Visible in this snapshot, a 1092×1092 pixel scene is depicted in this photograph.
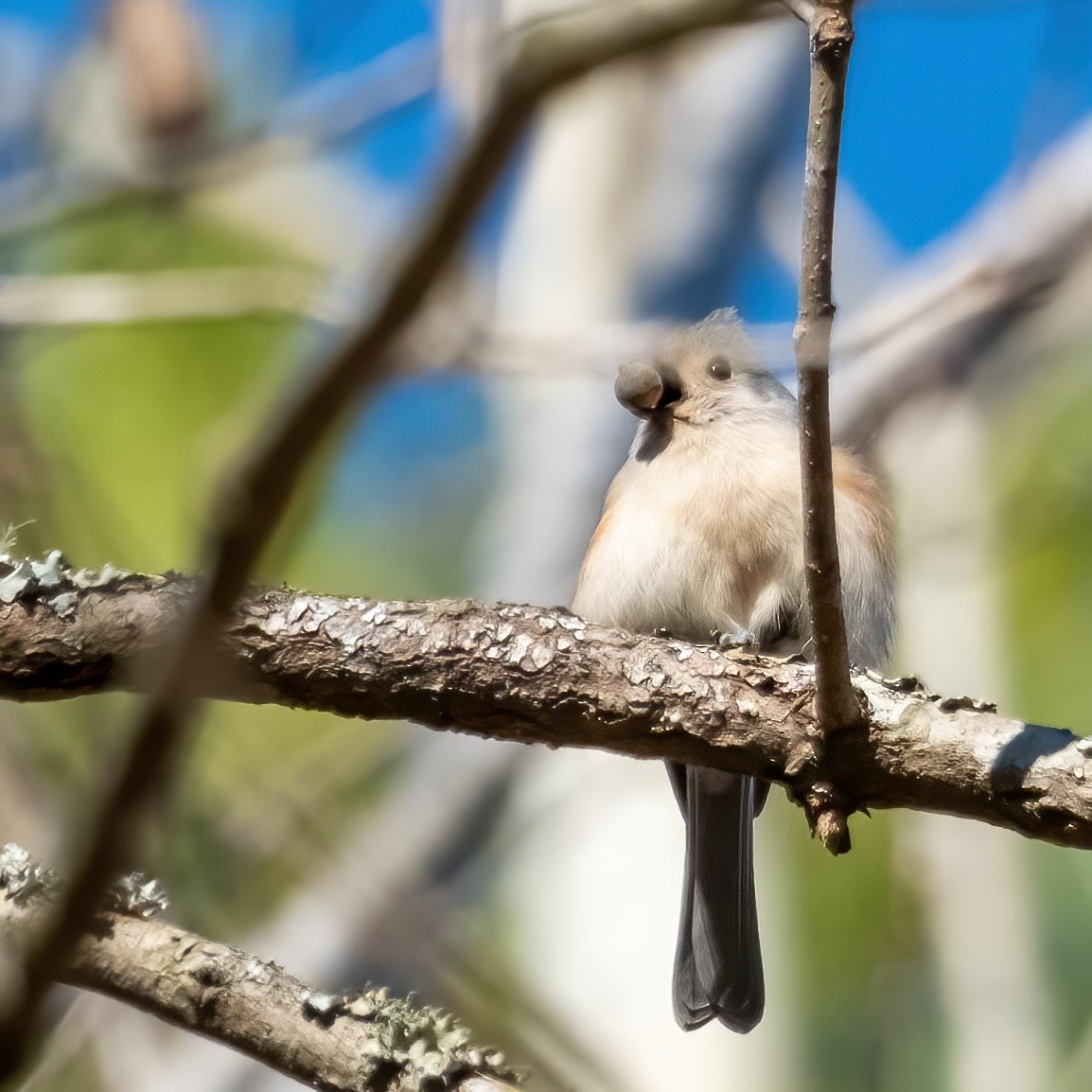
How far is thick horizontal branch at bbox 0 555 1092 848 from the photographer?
2258mm

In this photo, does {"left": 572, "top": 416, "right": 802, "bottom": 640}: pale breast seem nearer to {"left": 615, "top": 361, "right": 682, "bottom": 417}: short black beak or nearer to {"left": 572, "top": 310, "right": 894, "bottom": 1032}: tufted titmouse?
{"left": 572, "top": 310, "right": 894, "bottom": 1032}: tufted titmouse

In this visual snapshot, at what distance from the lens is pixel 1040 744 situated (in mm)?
2137

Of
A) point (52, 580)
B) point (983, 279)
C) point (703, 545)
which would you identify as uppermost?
point (983, 279)

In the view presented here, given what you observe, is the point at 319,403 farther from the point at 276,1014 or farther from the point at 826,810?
the point at 826,810

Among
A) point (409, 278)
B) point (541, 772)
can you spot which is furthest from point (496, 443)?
point (409, 278)

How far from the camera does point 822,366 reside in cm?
180

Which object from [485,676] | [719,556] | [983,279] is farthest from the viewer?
[983,279]

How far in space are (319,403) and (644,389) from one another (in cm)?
260

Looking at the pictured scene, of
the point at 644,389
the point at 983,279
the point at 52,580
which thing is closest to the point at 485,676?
the point at 52,580

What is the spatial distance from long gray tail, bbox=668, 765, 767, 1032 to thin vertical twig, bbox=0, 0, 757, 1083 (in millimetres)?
2506

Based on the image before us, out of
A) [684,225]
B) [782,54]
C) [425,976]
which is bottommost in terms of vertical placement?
[425,976]

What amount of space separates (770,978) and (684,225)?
11.7ft

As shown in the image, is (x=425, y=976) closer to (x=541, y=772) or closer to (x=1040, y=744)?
(x=1040, y=744)

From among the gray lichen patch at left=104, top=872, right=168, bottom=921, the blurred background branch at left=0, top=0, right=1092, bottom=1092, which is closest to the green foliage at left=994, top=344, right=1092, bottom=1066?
the blurred background branch at left=0, top=0, right=1092, bottom=1092
